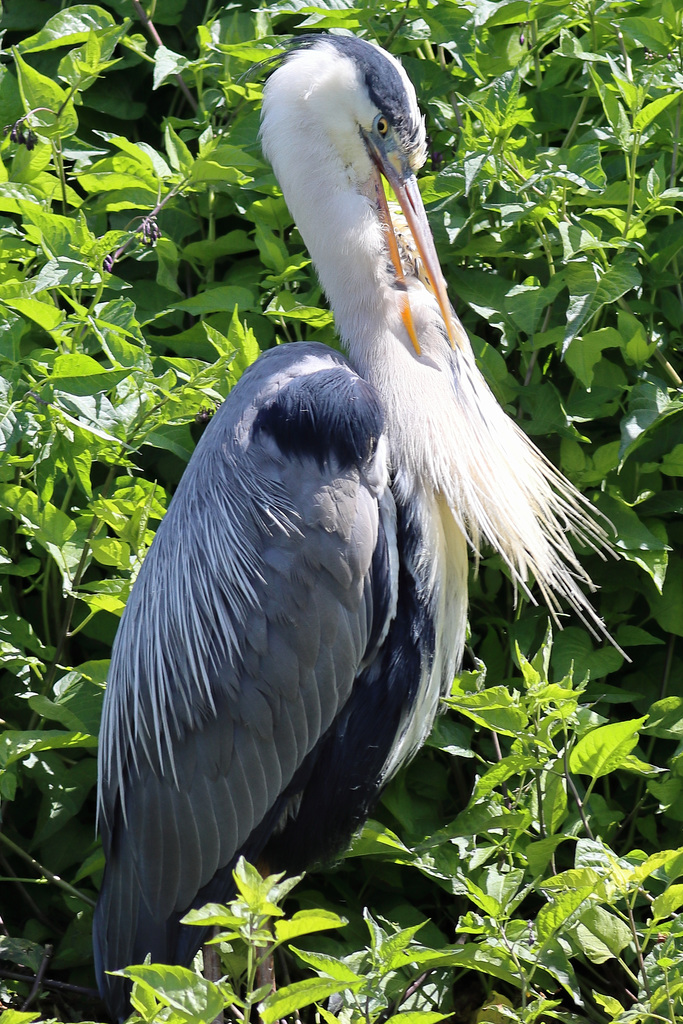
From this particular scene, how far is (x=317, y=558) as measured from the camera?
220cm

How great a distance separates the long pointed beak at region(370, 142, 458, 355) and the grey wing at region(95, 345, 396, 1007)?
0.81 ft

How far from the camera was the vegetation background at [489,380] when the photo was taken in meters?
2.40

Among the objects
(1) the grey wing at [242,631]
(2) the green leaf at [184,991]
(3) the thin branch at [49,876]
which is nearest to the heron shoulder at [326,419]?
(1) the grey wing at [242,631]

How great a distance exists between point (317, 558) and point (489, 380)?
775 millimetres

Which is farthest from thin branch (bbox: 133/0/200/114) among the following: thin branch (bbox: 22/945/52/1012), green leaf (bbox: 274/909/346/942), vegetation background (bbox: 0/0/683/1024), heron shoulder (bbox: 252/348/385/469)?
green leaf (bbox: 274/909/346/942)

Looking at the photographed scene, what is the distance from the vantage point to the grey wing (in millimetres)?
2209

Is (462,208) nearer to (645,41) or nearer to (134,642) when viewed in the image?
(645,41)

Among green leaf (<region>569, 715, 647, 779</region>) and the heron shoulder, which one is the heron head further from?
green leaf (<region>569, 715, 647, 779</region>)

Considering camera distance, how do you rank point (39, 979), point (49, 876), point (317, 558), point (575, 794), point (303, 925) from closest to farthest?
1. point (303, 925)
2. point (317, 558)
3. point (575, 794)
4. point (39, 979)
5. point (49, 876)

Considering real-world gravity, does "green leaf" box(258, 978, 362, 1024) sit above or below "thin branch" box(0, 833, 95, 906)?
above

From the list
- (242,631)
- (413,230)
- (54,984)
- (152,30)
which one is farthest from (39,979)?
(152,30)

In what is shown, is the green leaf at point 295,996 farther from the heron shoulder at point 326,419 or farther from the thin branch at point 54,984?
the thin branch at point 54,984

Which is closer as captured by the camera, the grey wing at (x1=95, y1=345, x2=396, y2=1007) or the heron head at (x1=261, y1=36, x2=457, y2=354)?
the grey wing at (x1=95, y1=345, x2=396, y2=1007)

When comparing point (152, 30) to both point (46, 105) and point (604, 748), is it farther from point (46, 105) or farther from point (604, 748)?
point (604, 748)
